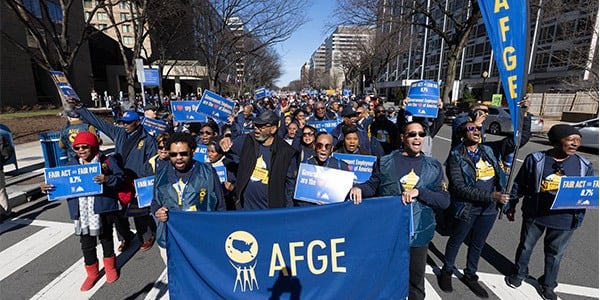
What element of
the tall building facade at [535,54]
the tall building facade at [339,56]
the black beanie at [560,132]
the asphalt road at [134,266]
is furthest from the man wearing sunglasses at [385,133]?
the tall building facade at [339,56]

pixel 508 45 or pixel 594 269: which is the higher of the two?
pixel 508 45

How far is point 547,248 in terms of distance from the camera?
3.14 meters

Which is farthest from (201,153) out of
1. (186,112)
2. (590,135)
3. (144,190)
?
(590,135)

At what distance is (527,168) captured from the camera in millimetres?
3131

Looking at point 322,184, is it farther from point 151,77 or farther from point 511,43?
point 151,77

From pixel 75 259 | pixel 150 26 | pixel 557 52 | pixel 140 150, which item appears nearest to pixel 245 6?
pixel 150 26

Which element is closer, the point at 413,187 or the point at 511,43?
the point at 413,187

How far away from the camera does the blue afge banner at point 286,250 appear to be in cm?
254

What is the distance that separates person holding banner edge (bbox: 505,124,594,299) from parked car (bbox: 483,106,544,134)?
1471cm

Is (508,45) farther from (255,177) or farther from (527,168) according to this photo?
(255,177)

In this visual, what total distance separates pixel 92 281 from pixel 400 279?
3.47 meters

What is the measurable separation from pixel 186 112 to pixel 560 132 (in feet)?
20.9

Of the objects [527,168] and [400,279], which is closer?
[400,279]

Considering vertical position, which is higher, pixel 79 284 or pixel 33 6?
pixel 33 6
